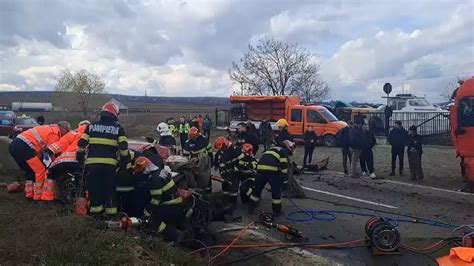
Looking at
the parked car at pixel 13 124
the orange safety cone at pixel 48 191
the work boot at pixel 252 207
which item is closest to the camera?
the orange safety cone at pixel 48 191

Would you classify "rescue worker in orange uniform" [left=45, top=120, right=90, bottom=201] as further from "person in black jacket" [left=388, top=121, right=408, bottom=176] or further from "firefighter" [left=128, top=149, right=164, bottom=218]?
"person in black jacket" [left=388, top=121, right=408, bottom=176]

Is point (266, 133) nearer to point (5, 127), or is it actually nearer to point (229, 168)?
point (229, 168)

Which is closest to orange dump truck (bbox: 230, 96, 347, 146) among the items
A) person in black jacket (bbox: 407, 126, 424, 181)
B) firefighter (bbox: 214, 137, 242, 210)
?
person in black jacket (bbox: 407, 126, 424, 181)

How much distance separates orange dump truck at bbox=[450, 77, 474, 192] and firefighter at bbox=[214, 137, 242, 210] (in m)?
5.26

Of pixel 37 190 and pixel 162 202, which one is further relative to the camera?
pixel 37 190

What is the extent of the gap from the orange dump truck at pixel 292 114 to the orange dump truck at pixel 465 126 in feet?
35.8

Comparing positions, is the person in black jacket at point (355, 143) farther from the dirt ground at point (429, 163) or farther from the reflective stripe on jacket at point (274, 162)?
the reflective stripe on jacket at point (274, 162)

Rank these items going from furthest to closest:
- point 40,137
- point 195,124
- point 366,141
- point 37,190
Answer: point 195,124 < point 366,141 < point 40,137 < point 37,190

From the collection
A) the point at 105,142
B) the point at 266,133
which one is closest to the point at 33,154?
the point at 105,142

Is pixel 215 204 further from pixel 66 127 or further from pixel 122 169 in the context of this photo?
pixel 66 127

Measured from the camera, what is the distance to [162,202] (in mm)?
6797

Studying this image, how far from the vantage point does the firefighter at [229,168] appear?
948cm

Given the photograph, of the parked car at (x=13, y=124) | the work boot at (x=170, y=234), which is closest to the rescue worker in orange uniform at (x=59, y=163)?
the work boot at (x=170, y=234)

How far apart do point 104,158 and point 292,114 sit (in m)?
17.0
